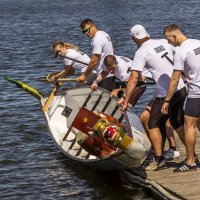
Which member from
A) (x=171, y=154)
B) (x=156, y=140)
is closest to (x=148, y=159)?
(x=171, y=154)

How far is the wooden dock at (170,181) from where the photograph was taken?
11.6 metres

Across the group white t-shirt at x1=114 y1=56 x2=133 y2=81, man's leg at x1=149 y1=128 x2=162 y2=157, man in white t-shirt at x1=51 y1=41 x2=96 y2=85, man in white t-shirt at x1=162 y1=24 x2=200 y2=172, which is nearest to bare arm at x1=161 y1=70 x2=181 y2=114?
man in white t-shirt at x1=162 y1=24 x2=200 y2=172

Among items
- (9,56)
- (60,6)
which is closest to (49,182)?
(9,56)

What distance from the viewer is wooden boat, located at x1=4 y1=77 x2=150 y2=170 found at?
41.3 feet

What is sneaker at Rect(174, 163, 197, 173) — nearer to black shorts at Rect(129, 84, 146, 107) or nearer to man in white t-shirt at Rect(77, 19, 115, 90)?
black shorts at Rect(129, 84, 146, 107)

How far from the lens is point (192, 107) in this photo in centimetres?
1184

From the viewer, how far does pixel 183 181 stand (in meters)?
12.1

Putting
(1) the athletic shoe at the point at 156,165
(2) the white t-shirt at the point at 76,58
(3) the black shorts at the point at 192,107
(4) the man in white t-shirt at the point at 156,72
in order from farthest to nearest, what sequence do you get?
(2) the white t-shirt at the point at 76,58 < (1) the athletic shoe at the point at 156,165 < (4) the man in white t-shirt at the point at 156,72 < (3) the black shorts at the point at 192,107

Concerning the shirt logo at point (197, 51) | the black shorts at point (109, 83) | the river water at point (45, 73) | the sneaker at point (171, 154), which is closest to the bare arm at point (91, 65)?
the black shorts at point (109, 83)

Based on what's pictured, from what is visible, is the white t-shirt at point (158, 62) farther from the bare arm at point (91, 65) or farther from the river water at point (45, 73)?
the bare arm at point (91, 65)

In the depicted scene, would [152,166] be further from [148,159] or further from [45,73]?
[45,73]

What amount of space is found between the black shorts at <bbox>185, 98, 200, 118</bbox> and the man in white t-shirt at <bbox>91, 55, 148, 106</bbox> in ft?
5.71

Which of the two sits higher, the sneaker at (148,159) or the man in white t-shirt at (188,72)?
the man in white t-shirt at (188,72)

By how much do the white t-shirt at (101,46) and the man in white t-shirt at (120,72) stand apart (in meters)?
0.26
